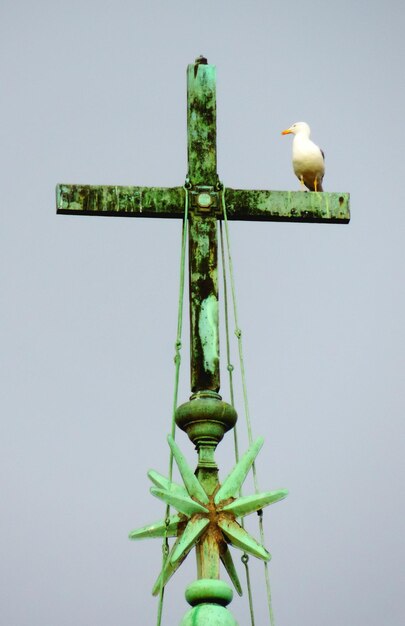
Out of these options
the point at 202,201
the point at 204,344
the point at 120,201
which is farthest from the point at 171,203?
the point at 204,344

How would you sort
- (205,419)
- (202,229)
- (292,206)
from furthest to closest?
(292,206)
(202,229)
(205,419)

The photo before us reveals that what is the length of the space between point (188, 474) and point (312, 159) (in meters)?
4.11

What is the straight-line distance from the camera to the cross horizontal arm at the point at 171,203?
7.91 m

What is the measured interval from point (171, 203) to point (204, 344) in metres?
0.94

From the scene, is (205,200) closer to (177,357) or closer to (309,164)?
(177,357)

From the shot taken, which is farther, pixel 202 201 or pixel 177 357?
pixel 202 201

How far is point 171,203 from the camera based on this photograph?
7.90 m

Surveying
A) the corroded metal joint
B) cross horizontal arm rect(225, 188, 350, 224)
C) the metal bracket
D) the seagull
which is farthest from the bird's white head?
the corroded metal joint

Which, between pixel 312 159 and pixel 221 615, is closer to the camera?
pixel 221 615

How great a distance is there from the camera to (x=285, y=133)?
38.4 ft

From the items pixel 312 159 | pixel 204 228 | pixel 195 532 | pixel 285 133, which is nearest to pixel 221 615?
pixel 195 532

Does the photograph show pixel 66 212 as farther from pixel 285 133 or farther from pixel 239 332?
pixel 285 133

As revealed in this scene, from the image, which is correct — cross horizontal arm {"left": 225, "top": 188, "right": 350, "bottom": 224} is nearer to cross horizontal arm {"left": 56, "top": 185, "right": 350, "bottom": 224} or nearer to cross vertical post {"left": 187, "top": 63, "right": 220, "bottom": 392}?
cross horizontal arm {"left": 56, "top": 185, "right": 350, "bottom": 224}

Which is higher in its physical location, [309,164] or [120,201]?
[309,164]
